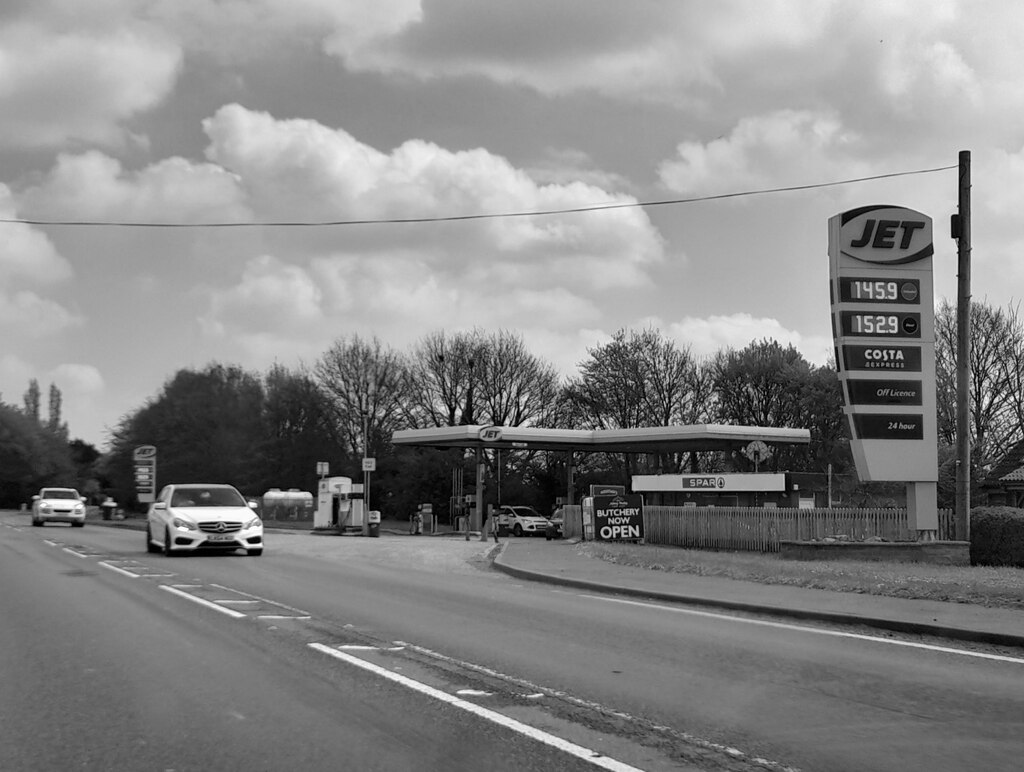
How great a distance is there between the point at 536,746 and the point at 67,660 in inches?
193

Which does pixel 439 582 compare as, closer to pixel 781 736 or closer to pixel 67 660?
pixel 67 660

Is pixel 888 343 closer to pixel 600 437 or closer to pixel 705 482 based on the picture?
pixel 705 482

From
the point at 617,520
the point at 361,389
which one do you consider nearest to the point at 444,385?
the point at 361,389

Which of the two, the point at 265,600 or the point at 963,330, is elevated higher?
the point at 963,330

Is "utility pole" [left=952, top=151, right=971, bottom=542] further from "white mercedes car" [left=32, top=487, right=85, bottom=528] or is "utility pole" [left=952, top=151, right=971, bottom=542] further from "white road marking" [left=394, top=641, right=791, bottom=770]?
"white mercedes car" [left=32, top=487, right=85, bottom=528]

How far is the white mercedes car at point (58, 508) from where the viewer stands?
46.8 m

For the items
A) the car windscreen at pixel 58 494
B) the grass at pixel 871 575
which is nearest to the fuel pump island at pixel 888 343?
the grass at pixel 871 575

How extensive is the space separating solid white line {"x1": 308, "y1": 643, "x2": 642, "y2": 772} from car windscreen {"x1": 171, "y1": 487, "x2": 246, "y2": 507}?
49.2 ft

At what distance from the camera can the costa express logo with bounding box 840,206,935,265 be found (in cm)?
2411

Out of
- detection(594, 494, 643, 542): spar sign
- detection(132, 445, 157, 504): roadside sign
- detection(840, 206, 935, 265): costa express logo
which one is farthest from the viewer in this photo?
detection(132, 445, 157, 504): roadside sign

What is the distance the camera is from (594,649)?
9844mm

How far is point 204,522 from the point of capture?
22266 millimetres

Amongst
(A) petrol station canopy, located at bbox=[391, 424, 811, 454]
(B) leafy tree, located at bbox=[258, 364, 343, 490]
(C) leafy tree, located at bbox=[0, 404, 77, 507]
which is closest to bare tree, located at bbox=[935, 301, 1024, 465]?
(A) petrol station canopy, located at bbox=[391, 424, 811, 454]

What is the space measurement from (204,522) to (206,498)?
1.48 metres
